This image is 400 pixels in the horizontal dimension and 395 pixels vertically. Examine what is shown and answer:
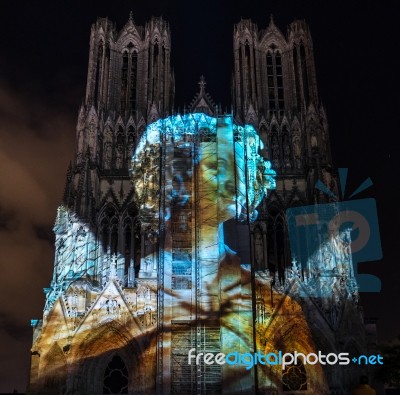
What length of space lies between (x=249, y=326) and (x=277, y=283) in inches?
151

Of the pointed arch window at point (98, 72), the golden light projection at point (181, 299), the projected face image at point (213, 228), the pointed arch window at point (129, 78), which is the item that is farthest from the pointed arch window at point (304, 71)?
the pointed arch window at point (98, 72)

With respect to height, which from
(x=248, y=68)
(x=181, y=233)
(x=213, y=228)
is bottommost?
(x=213, y=228)

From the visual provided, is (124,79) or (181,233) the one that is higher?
(124,79)

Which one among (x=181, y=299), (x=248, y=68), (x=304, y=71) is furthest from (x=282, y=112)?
(x=181, y=299)

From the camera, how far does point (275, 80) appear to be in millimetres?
35875

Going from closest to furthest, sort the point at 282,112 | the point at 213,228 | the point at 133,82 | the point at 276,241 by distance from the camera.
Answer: the point at 213,228 → the point at 276,241 → the point at 282,112 → the point at 133,82

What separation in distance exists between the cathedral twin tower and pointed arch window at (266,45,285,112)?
0.11m

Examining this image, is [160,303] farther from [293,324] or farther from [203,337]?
[293,324]

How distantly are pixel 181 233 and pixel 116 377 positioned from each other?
22.6ft

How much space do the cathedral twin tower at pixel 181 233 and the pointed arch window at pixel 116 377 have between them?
1.9 inches

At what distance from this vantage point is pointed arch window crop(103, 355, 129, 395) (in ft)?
88.1

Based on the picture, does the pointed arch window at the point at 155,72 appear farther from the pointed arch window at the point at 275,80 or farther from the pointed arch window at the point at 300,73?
the pointed arch window at the point at 300,73

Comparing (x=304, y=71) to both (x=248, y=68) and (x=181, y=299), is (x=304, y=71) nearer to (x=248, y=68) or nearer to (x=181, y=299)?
(x=248, y=68)

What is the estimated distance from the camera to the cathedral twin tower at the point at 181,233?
25188mm
